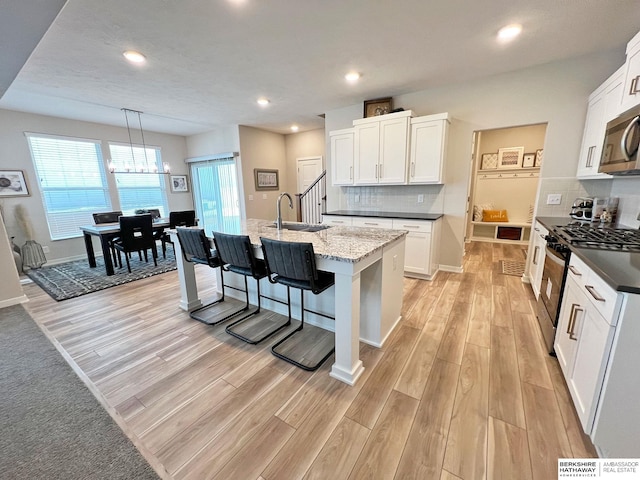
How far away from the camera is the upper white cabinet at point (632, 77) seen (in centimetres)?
188

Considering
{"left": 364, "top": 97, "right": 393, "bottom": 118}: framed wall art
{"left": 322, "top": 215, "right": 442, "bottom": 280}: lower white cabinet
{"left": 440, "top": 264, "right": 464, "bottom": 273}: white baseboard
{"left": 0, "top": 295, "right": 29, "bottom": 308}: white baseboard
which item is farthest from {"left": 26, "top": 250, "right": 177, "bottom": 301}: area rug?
{"left": 440, "top": 264, "right": 464, "bottom": 273}: white baseboard

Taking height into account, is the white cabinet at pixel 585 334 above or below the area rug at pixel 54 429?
above

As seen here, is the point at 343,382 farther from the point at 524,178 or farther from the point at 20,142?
the point at 20,142

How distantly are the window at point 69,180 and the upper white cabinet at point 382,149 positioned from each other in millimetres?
5312

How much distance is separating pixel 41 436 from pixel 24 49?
8.92 feet

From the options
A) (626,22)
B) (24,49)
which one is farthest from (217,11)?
(626,22)

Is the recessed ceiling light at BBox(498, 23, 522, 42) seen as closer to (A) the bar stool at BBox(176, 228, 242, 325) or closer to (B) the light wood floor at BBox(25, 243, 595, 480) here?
(B) the light wood floor at BBox(25, 243, 595, 480)

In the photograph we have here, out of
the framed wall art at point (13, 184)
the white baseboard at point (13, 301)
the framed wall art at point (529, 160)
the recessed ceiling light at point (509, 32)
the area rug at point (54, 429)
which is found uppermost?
→ the recessed ceiling light at point (509, 32)

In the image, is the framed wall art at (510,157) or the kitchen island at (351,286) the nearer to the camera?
the kitchen island at (351,286)

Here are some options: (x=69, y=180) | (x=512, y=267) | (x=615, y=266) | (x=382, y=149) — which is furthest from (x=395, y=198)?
(x=69, y=180)

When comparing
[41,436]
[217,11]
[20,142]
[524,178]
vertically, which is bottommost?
[41,436]

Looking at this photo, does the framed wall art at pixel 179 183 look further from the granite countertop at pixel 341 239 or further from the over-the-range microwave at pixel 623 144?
the over-the-range microwave at pixel 623 144

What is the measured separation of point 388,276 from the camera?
2.15m

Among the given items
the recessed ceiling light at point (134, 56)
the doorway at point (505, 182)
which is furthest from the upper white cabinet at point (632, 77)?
the recessed ceiling light at point (134, 56)
